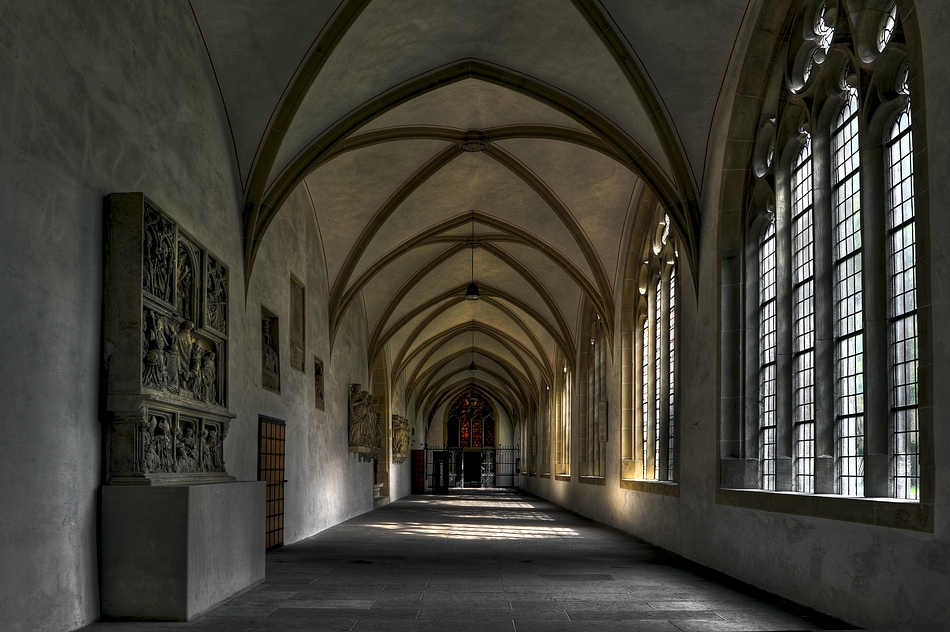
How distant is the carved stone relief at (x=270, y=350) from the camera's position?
503 inches

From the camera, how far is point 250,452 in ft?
38.1

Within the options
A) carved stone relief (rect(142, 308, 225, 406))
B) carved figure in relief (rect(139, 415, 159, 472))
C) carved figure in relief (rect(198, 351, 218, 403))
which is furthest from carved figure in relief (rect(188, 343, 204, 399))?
carved figure in relief (rect(139, 415, 159, 472))

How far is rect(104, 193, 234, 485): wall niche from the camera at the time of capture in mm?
7109

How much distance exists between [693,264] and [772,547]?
4163mm

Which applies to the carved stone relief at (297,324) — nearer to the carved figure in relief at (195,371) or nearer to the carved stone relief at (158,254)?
the carved figure in relief at (195,371)

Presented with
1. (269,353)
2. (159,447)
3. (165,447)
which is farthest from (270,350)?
(159,447)

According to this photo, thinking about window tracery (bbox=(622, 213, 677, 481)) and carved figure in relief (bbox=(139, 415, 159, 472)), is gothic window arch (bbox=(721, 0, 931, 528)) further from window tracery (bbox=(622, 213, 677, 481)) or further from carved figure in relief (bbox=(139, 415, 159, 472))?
carved figure in relief (bbox=(139, 415, 159, 472))

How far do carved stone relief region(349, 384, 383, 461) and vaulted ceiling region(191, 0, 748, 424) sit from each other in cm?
307

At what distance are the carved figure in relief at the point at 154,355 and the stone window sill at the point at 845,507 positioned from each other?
→ 5.64 metres

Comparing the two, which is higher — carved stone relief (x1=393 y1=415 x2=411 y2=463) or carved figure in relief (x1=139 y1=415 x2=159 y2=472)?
carved figure in relief (x1=139 y1=415 x2=159 y2=472)

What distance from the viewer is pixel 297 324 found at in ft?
49.4

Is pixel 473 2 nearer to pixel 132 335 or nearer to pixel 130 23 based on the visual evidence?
pixel 130 23

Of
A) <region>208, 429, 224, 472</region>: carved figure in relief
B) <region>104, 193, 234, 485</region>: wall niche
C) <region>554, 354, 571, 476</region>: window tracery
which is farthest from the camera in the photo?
<region>554, 354, 571, 476</region>: window tracery

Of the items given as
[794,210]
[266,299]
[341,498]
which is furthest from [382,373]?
[794,210]
